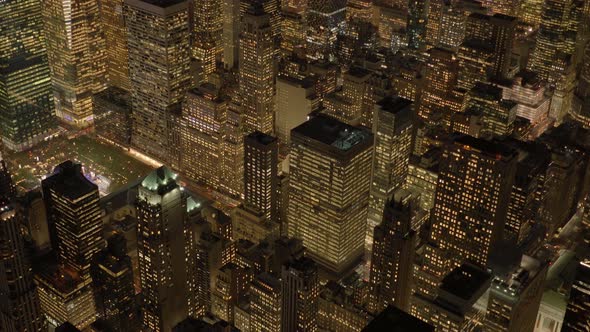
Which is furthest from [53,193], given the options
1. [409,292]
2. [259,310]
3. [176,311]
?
[409,292]

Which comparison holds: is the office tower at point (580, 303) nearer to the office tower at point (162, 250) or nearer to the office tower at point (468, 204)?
the office tower at point (468, 204)

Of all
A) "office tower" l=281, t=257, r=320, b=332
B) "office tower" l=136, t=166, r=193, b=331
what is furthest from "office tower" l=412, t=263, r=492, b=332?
"office tower" l=136, t=166, r=193, b=331

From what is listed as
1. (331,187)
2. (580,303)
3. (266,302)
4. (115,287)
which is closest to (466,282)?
(580,303)

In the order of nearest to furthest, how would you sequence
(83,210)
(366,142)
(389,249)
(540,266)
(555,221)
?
1. (540,266)
2. (389,249)
3. (83,210)
4. (366,142)
5. (555,221)

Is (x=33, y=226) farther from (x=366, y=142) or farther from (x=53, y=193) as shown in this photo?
(x=366, y=142)

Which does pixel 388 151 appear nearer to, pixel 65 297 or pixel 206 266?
pixel 206 266

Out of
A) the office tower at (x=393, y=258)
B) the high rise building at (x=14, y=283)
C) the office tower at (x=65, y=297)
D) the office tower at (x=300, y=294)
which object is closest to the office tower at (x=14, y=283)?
the high rise building at (x=14, y=283)
